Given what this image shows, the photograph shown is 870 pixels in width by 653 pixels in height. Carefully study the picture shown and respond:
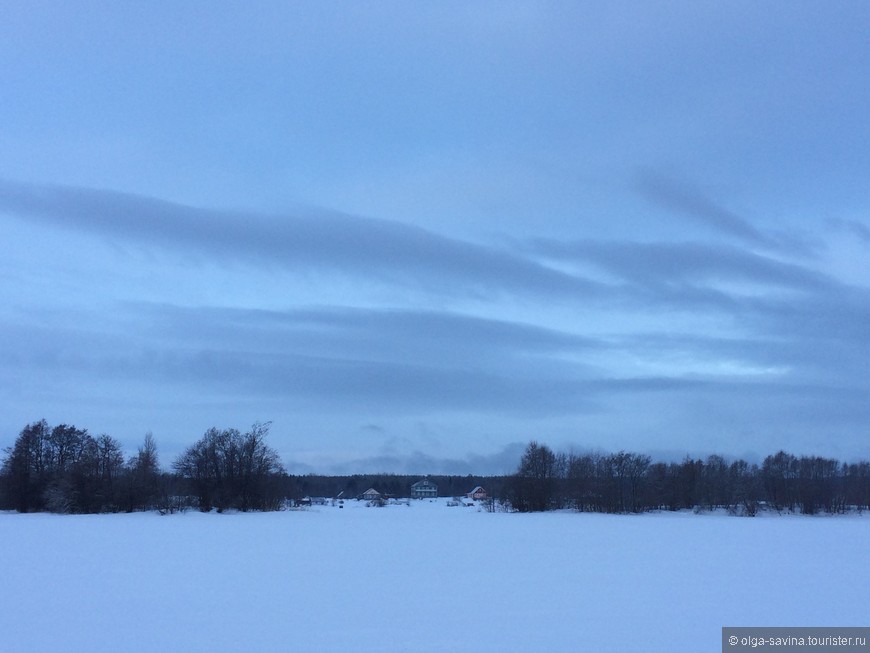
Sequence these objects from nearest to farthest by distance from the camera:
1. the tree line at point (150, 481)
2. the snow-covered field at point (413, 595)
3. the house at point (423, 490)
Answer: the snow-covered field at point (413, 595)
the tree line at point (150, 481)
the house at point (423, 490)

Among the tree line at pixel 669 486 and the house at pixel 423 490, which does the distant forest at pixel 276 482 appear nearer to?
the tree line at pixel 669 486

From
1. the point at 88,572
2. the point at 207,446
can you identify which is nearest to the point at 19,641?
the point at 88,572

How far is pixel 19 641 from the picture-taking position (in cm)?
1318

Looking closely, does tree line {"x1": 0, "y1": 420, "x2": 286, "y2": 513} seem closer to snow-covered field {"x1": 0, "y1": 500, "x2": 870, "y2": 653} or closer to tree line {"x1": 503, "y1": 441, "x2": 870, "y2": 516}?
tree line {"x1": 503, "y1": 441, "x2": 870, "y2": 516}

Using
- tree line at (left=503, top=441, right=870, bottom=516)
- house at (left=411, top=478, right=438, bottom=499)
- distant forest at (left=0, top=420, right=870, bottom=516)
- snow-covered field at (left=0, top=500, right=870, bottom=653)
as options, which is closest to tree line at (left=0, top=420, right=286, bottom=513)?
distant forest at (left=0, top=420, right=870, bottom=516)

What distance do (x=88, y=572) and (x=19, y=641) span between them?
9.58 metres

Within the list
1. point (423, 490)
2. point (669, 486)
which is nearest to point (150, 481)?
point (669, 486)

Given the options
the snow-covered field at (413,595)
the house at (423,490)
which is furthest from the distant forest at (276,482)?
the house at (423,490)

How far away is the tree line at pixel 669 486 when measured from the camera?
288 feet

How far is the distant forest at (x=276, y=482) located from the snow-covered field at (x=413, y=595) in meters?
48.7

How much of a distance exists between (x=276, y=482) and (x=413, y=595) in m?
65.3

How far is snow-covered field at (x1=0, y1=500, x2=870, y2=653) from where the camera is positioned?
44.7 ft

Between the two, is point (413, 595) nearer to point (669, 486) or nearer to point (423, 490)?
point (669, 486)

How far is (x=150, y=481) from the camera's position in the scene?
79938 mm
